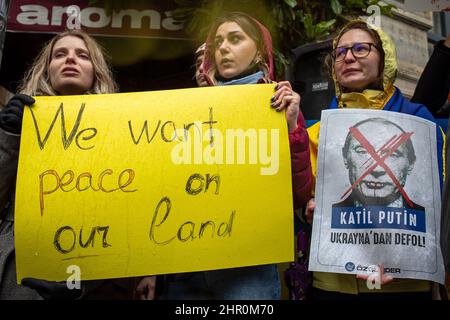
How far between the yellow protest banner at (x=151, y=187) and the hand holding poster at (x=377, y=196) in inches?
6.1

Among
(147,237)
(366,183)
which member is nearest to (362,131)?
(366,183)

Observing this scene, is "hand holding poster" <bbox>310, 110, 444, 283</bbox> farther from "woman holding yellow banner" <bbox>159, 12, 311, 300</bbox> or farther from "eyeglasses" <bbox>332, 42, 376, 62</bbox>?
"eyeglasses" <bbox>332, 42, 376, 62</bbox>

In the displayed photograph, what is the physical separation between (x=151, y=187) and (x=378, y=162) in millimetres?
754

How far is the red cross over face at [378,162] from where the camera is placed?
170 cm

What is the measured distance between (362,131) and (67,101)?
1.02 m

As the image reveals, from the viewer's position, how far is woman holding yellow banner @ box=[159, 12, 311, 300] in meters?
1.67

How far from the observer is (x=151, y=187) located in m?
1.65

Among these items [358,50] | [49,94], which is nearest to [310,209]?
[358,50]

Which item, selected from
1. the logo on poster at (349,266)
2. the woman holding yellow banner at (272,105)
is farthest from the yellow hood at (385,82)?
the logo on poster at (349,266)

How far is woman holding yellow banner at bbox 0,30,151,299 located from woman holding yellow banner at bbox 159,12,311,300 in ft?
1.03

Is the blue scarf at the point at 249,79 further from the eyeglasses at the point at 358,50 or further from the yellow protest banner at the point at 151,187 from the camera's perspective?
the eyeglasses at the point at 358,50

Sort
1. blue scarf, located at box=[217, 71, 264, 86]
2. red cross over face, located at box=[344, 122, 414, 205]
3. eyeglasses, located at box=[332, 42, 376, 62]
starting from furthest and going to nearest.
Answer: eyeglasses, located at box=[332, 42, 376, 62]
blue scarf, located at box=[217, 71, 264, 86]
red cross over face, located at box=[344, 122, 414, 205]
